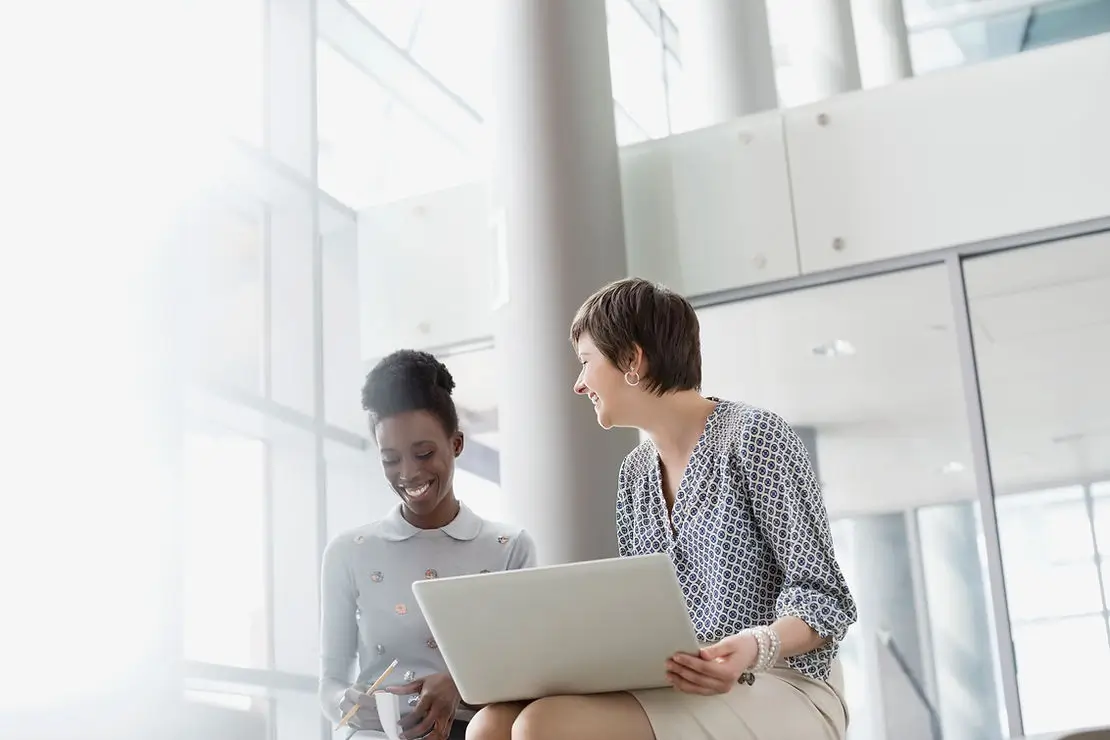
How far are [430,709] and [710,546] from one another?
0.52 m

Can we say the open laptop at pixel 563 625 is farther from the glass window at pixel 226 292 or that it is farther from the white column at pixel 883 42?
the white column at pixel 883 42

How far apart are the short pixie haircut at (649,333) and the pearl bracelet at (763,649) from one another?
1.41 ft

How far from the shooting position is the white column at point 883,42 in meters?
7.28

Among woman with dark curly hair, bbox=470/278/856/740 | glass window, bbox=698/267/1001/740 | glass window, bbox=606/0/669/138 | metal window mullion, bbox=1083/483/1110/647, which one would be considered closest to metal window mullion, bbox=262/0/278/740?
glass window, bbox=698/267/1001/740

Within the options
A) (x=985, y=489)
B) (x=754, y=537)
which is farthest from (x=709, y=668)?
(x=985, y=489)

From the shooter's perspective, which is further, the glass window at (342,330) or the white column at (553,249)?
the glass window at (342,330)

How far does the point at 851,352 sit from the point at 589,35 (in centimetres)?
136

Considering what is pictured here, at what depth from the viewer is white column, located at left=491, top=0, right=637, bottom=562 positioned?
401cm

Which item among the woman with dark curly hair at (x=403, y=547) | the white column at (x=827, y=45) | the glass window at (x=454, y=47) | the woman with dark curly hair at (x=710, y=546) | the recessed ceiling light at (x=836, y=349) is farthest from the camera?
the white column at (x=827, y=45)

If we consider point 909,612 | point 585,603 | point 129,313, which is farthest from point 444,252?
point 585,603

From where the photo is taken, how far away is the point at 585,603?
1.63 m

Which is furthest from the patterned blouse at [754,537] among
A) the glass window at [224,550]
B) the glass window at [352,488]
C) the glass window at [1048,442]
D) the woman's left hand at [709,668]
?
the glass window at [352,488]

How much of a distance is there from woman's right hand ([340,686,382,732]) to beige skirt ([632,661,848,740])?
0.60m

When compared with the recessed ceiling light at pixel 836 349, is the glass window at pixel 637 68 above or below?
above
